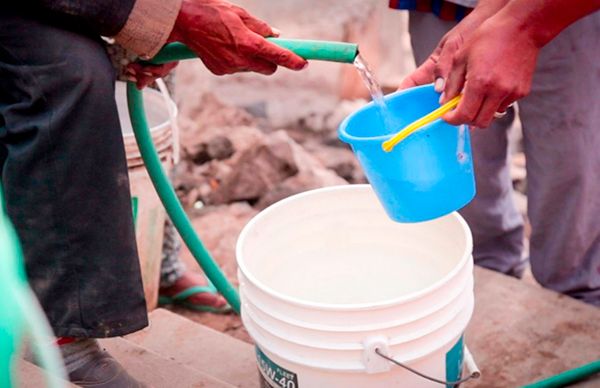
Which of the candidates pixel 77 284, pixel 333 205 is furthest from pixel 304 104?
pixel 77 284

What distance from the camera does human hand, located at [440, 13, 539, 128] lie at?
1674 millimetres

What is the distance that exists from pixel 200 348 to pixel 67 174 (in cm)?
92

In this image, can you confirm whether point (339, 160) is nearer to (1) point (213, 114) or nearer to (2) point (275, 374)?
(1) point (213, 114)

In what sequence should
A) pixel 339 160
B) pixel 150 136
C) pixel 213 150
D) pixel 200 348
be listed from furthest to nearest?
1. pixel 339 160
2. pixel 213 150
3. pixel 200 348
4. pixel 150 136

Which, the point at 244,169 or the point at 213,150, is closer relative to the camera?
the point at 244,169

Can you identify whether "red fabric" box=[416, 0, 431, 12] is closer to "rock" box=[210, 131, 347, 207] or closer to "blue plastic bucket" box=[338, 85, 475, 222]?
"blue plastic bucket" box=[338, 85, 475, 222]

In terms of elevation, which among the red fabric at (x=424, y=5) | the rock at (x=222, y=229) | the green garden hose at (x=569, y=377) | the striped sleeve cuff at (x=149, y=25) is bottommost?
the rock at (x=222, y=229)

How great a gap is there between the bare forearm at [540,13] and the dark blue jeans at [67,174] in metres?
0.84

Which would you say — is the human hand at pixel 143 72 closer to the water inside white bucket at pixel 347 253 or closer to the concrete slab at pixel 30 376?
the water inside white bucket at pixel 347 253

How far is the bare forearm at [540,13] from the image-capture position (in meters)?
1.73

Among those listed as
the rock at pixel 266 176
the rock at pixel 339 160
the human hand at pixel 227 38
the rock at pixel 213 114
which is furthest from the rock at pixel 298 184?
the human hand at pixel 227 38

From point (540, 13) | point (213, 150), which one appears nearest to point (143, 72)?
point (540, 13)

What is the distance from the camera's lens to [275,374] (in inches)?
70.7

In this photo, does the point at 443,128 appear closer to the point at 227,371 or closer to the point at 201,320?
the point at 227,371
